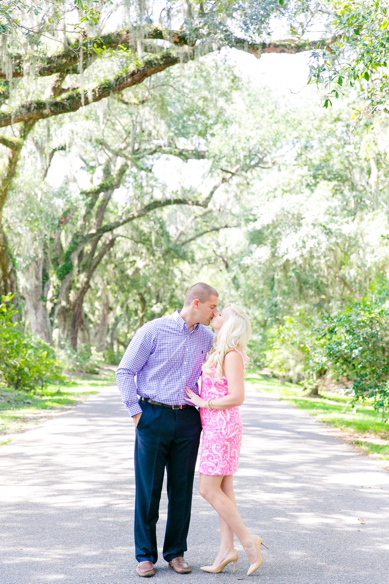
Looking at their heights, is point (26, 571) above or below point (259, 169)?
below

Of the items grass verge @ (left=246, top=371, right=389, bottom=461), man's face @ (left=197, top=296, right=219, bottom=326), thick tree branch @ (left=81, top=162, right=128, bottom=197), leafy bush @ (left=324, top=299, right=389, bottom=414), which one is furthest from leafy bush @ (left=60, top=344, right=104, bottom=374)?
man's face @ (left=197, top=296, right=219, bottom=326)

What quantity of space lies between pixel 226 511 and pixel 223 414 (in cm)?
58

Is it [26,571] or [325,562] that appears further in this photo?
[325,562]

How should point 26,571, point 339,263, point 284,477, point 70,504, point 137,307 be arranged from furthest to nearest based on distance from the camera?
point 137,307 < point 339,263 < point 284,477 < point 70,504 < point 26,571

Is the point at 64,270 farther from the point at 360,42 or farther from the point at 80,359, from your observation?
the point at 360,42

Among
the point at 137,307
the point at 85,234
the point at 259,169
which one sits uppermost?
the point at 259,169

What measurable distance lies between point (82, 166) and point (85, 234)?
2855mm

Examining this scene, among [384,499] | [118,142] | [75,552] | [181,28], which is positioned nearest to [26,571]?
[75,552]

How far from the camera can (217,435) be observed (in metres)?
4.39

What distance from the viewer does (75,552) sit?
4527 millimetres

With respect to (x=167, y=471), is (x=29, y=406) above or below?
below

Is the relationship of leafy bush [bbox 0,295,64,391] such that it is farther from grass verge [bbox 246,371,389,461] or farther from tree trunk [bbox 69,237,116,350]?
tree trunk [bbox 69,237,116,350]

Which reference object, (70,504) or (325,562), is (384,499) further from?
(70,504)

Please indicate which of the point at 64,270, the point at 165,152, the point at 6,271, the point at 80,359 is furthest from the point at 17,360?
the point at 80,359
